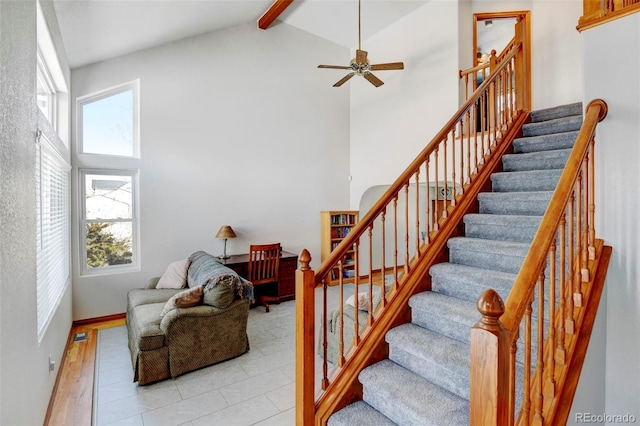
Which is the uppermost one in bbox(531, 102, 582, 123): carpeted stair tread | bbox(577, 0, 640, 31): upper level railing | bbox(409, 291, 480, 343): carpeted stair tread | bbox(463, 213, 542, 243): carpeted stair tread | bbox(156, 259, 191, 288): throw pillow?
bbox(577, 0, 640, 31): upper level railing

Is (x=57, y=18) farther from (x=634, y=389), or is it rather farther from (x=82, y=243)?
(x=634, y=389)

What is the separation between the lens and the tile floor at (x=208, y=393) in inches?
99.6

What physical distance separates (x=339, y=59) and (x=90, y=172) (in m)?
4.98

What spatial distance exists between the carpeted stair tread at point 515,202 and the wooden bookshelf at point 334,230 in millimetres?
3684

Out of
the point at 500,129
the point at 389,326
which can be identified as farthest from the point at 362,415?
the point at 500,129

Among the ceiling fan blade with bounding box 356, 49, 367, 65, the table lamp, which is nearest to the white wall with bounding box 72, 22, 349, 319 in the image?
the table lamp

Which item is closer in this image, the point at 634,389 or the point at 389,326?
the point at 634,389

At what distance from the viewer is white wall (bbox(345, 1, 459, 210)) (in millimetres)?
5027

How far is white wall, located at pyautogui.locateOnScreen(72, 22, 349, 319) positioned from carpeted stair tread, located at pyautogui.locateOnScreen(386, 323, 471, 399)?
388 cm

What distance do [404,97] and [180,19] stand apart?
353 cm

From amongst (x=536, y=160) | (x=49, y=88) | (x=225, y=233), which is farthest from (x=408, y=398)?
(x=49, y=88)

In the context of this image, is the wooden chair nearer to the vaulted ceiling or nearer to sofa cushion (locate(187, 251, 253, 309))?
sofa cushion (locate(187, 251, 253, 309))

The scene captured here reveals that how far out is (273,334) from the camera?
4.16 m

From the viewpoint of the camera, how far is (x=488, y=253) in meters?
2.49
